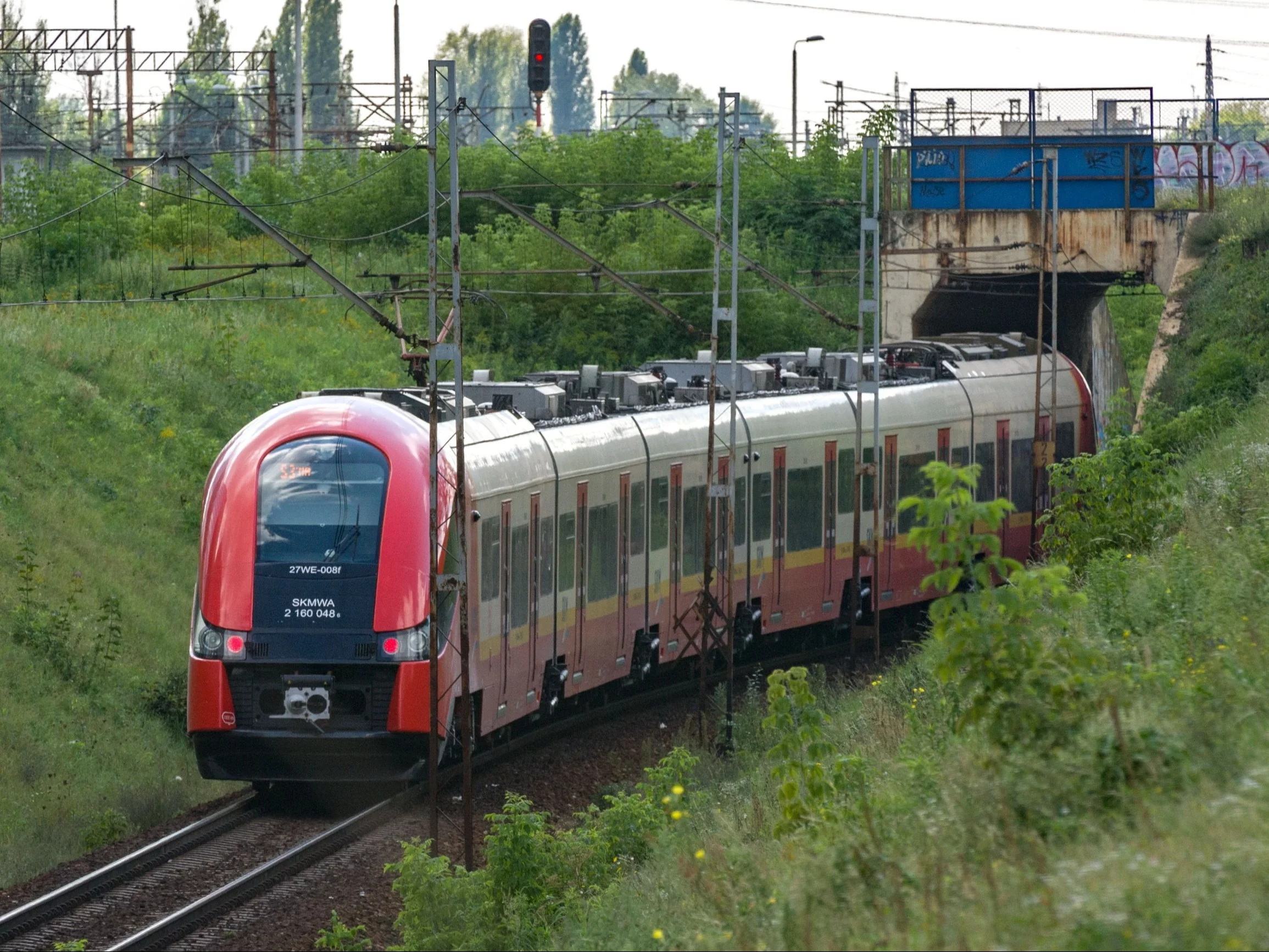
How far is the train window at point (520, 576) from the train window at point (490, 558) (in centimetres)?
42

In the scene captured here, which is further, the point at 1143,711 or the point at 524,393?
the point at 524,393

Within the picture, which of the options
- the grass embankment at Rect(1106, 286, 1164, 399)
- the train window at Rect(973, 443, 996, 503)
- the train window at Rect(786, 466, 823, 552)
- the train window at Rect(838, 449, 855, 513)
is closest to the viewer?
the train window at Rect(786, 466, 823, 552)

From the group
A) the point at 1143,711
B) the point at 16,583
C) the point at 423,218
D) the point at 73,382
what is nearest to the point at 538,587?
the point at 16,583

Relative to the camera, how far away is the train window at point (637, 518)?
831 inches

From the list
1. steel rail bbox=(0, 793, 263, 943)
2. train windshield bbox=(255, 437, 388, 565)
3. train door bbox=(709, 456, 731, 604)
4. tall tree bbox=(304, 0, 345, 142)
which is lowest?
steel rail bbox=(0, 793, 263, 943)

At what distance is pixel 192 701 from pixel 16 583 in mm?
8003

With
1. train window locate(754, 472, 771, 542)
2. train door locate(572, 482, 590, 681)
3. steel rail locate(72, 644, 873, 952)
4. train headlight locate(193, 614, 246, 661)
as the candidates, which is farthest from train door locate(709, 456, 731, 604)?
→ train headlight locate(193, 614, 246, 661)

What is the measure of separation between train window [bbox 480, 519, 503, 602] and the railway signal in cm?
682

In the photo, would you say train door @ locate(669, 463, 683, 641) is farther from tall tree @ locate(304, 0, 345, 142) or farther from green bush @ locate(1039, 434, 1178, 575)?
tall tree @ locate(304, 0, 345, 142)

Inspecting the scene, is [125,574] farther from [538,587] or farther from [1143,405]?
[1143,405]

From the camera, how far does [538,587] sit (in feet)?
60.6

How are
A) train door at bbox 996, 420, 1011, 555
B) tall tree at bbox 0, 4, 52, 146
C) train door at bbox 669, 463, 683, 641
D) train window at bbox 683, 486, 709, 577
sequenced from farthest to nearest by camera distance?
tall tree at bbox 0, 4, 52, 146 < train door at bbox 996, 420, 1011, 555 < train window at bbox 683, 486, 709, 577 < train door at bbox 669, 463, 683, 641

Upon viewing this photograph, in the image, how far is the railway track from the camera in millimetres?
12703

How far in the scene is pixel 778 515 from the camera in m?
24.7
